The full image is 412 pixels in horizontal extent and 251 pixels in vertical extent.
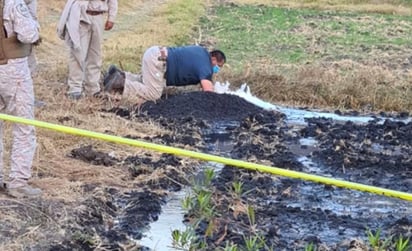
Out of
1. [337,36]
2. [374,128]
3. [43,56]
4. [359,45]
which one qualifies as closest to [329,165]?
[374,128]

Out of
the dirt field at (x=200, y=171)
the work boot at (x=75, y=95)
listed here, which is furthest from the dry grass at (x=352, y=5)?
the work boot at (x=75, y=95)

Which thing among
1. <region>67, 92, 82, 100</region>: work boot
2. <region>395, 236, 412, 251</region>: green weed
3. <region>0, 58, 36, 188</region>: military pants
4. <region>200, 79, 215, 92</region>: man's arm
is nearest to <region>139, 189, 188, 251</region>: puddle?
<region>0, 58, 36, 188</region>: military pants

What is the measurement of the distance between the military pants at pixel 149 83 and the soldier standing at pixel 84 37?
516 millimetres

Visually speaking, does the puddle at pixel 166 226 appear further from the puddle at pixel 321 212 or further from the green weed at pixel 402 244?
the green weed at pixel 402 244

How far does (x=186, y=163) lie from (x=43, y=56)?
6614mm

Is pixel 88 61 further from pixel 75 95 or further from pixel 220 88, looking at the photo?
pixel 220 88

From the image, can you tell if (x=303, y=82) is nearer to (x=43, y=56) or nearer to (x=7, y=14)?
(x=43, y=56)

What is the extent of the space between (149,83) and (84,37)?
3.10 feet

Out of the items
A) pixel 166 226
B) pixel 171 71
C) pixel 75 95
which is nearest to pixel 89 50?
pixel 75 95

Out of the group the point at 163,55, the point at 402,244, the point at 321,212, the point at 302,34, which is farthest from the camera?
the point at 302,34

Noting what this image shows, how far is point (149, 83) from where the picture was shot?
392 inches

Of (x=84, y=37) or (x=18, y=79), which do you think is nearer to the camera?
(x=18, y=79)

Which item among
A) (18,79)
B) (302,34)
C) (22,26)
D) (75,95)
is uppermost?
(22,26)

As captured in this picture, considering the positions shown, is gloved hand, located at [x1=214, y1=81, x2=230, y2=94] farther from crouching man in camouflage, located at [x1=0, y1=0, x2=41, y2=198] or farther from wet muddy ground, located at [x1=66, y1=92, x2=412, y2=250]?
crouching man in camouflage, located at [x1=0, y1=0, x2=41, y2=198]
